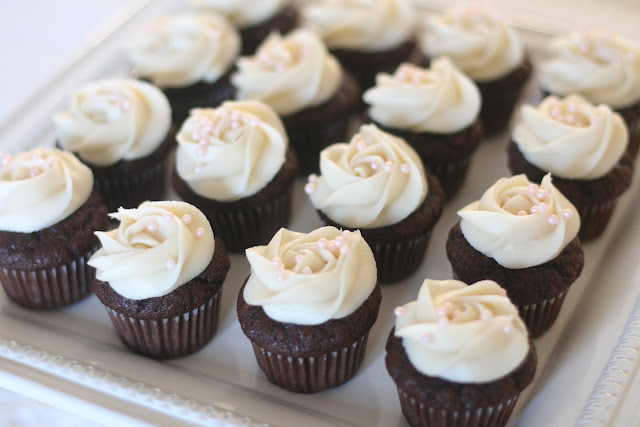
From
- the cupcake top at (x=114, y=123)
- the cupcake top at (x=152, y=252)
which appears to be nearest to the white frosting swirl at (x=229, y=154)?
the cupcake top at (x=114, y=123)

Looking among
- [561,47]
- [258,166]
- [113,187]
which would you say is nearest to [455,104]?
[561,47]

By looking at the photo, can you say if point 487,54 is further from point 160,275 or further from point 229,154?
point 160,275

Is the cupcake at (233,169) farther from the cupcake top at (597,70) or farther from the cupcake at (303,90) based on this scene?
the cupcake top at (597,70)

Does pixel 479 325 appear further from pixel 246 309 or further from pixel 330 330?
pixel 246 309

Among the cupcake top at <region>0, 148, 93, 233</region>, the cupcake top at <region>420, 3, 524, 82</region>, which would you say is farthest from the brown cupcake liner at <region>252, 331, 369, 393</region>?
the cupcake top at <region>420, 3, 524, 82</region>

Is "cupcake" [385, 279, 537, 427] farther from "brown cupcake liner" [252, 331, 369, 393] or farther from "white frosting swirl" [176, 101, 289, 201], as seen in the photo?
"white frosting swirl" [176, 101, 289, 201]

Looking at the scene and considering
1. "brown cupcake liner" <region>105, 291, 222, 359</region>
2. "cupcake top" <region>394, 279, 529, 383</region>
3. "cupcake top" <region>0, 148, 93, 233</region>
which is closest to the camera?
"cupcake top" <region>394, 279, 529, 383</region>
